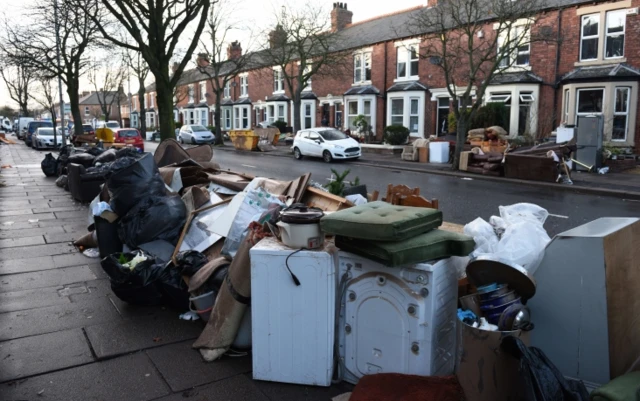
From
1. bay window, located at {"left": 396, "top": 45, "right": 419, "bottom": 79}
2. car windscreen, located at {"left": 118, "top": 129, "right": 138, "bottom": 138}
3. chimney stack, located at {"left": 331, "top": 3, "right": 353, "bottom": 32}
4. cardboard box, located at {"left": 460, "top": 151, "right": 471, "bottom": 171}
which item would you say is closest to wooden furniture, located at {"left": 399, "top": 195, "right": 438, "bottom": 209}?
cardboard box, located at {"left": 460, "top": 151, "right": 471, "bottom": 171}

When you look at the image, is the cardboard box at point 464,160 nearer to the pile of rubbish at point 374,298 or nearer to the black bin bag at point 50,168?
the black bin bag at point 50,168

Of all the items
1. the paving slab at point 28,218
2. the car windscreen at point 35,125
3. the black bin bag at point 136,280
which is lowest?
the paving slab at point 28,218

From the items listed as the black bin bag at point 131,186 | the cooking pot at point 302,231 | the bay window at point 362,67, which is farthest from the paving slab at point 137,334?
the bay window at point 362,67

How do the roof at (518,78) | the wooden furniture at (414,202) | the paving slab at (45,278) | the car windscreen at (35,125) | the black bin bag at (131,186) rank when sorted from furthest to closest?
the car windscreen at (35,125) < the roof at (518,78) < the black bin bag at (131,186) < the paving slab at (45,278) < the wooden furniture at (414,202)

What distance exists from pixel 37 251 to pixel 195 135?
106ft

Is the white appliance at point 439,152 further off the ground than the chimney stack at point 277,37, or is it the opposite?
the chimney stack at point 277,37

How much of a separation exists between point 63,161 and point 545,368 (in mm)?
16855

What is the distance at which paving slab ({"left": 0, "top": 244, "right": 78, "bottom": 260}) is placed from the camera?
695cm

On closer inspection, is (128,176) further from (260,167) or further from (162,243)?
(260,167)

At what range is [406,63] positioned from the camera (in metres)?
30.7

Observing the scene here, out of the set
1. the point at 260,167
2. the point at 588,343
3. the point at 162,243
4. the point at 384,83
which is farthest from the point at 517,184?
the point at 384,83

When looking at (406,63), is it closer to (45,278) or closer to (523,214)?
(523,214)

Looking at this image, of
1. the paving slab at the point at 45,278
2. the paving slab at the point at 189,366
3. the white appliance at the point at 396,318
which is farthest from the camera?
the paving slab at the point at 45,278

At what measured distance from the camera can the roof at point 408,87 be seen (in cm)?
2921
